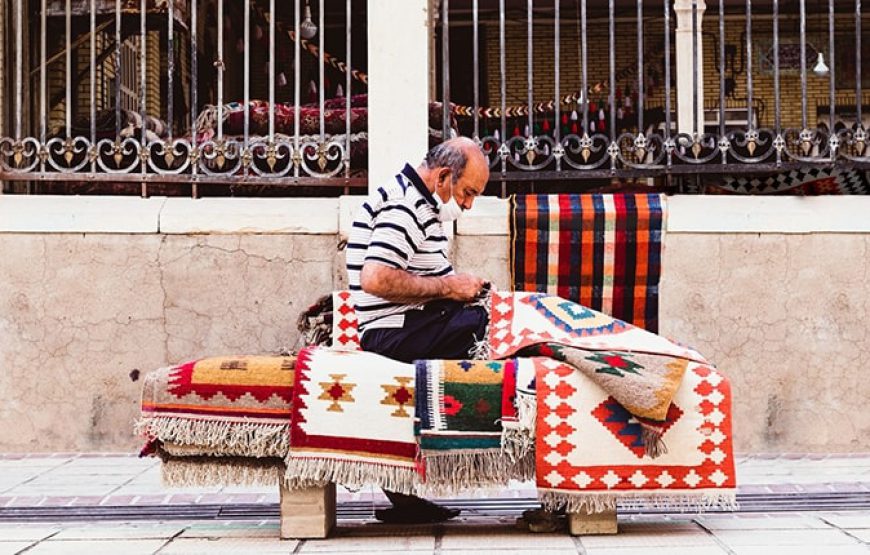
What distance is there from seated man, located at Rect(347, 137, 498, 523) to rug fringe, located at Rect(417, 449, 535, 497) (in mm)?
521

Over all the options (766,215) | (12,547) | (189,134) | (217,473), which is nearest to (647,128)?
(766,215)

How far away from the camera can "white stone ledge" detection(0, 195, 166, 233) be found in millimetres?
7461

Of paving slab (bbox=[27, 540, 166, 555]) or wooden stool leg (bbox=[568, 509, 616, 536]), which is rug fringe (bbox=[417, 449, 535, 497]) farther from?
paving slab (bbox=[27, 540, 166, 555])

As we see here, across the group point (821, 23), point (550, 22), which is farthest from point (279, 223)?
point (821, 23)

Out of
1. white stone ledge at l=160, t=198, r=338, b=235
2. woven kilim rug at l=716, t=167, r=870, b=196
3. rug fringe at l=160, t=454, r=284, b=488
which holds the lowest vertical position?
rug fringe at l=160, t=454, r=284, b=488

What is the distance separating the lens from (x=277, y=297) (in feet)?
24.6

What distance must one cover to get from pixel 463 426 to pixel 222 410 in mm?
892

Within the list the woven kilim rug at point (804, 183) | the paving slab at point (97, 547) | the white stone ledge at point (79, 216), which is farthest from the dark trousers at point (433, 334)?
the woven kilim rug at point (804, 183)

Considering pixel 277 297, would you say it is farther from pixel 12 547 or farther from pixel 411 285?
pixel 12 547

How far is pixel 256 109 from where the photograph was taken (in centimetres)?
781

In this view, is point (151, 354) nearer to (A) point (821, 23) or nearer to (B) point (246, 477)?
(B) point (246, 477)

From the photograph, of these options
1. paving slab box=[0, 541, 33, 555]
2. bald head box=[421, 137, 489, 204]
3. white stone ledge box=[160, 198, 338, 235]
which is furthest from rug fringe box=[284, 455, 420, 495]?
white stone ledge box=[160, 198, 338, 235]

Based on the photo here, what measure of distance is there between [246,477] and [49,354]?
3.12 m

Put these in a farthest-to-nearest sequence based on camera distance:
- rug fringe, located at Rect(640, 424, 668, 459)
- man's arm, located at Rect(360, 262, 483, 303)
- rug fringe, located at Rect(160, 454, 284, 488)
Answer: man's arm, located at Rect(360, 262, 483, 303) < rug fringe, located at Rect(160, 454, 284, 488) < rug fringe, located at Rect(640, 424, 668, 459)
